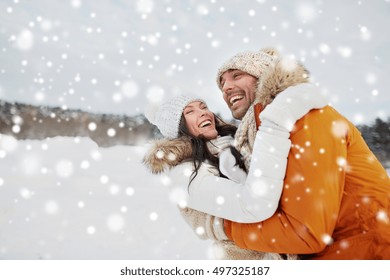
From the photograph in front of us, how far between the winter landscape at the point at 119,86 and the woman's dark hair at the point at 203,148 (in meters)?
0.14

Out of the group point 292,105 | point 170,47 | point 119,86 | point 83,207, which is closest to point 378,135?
point 292,105

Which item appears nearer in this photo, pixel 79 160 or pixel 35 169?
pixel 35 169

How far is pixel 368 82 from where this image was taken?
5.85ft

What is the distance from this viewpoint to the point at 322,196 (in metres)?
0.96

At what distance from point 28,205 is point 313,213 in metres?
1.76

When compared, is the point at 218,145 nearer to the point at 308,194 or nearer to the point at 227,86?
the point at 227,86

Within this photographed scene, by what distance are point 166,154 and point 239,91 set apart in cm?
38

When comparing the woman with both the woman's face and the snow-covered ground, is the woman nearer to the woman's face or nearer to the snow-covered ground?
the woman's face

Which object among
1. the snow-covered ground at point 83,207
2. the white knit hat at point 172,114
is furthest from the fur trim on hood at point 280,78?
the snow-covered ground at point 83,207

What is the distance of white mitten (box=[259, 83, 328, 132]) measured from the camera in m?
0.99

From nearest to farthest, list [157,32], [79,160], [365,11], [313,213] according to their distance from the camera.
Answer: [313,213]
[365,11]
[157,32]
[79,160]
